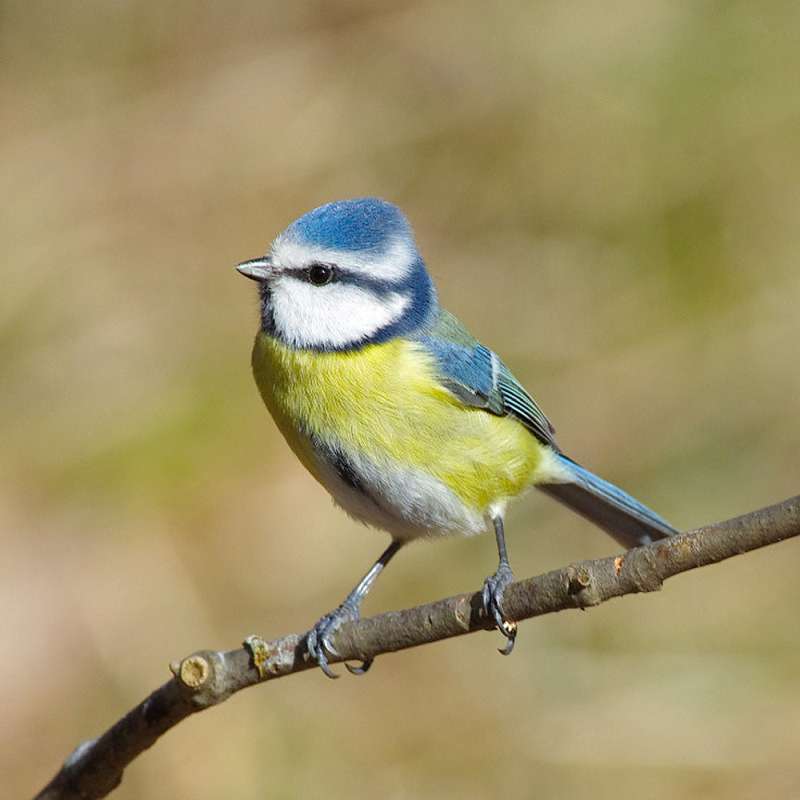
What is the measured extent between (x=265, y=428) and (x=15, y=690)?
5.64 ft

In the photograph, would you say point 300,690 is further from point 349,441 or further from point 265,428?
point 349,441

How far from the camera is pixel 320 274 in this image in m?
3.04

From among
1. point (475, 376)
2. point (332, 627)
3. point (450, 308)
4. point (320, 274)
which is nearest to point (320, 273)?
point (320, 274)

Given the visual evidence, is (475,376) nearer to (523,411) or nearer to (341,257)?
(523,411)

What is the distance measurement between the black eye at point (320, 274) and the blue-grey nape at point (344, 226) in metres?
0.06

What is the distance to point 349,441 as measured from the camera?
299 centimetres

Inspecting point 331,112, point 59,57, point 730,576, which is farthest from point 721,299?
point 59,57

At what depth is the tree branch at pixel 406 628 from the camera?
1.86 m

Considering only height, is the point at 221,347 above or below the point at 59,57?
below

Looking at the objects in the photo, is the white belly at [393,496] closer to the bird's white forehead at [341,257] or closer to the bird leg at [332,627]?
the bird leg at [332,627]

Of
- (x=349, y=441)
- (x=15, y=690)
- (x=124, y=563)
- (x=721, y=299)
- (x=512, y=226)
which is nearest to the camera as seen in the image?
(x=349, y=441)

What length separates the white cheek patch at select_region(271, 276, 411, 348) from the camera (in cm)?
304

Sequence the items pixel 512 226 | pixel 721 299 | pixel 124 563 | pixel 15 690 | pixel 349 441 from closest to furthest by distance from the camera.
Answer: pixel 349 441
pixel 15 690
pixel 124 563
pixel 721 299
pixel 512 226

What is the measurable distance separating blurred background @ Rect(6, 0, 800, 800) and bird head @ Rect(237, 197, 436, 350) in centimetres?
230
